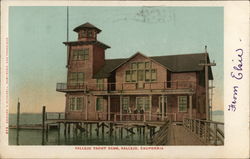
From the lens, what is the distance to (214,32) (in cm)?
968

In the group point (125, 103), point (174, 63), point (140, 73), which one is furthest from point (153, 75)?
point (125, 103)

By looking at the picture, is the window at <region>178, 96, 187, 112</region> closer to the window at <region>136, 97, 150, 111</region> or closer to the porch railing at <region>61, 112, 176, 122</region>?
the porch railing at <region>61, 112, 176, 122</region>

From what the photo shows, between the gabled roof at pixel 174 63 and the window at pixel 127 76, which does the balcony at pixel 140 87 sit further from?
the gabled roof at pixel 174 63

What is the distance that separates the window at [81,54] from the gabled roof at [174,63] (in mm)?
909

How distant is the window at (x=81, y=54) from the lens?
47.5 ft

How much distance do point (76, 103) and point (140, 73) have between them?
10.8 ft

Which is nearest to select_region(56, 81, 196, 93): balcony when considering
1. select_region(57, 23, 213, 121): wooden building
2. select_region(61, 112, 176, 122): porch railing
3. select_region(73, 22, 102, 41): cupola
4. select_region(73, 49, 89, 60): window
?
select_region(57, 23, 213, 121): wooden building

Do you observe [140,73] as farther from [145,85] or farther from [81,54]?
[81,54]

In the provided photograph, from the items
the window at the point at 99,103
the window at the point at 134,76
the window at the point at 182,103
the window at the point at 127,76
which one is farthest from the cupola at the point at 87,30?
the window at the point at 182,103

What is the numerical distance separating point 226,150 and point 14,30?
662 centimetres

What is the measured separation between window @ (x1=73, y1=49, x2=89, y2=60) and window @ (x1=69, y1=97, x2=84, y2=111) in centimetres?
177

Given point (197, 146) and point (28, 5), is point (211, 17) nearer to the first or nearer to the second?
point (197, 146)

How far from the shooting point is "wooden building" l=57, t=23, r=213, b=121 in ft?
44.6

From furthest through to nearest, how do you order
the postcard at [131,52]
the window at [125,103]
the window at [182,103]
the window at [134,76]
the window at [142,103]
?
1. the window at [125,103]
2. the window at [142,103]
3. the window at [182,103]
4. the window at [134,76]
5. the postcard at [131,52]
